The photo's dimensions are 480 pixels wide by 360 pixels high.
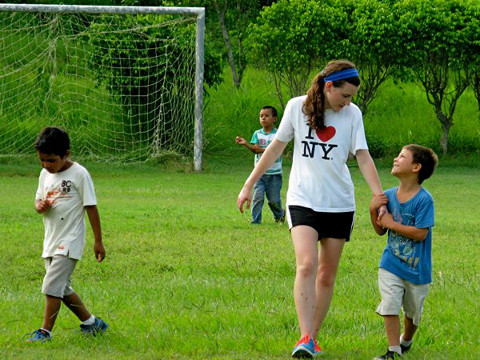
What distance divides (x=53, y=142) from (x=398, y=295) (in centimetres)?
229

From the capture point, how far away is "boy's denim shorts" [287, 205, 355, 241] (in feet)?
Answer: 19.1

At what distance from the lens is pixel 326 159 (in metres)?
5.85

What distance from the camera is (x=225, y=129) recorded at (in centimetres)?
2803

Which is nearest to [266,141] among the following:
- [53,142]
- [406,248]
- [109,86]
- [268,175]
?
[268,175]

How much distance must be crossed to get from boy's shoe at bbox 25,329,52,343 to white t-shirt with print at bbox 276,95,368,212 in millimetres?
1718

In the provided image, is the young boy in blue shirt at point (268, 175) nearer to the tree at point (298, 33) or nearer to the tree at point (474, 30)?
the tree at point (298, 33)

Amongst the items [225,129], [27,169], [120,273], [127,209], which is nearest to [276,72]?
[225,129]

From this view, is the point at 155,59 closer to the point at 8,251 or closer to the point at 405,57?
the point at 405,57

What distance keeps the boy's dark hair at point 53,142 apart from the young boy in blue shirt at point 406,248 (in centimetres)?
196

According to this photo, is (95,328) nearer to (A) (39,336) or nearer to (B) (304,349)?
(A) (39,336)

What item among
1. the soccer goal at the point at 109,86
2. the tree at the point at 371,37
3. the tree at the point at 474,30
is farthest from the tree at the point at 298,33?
the tree at the point at 474,30

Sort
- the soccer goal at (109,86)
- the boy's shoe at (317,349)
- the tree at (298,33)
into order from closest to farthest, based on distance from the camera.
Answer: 1. the boy's shoe at (317,349)
2. the soccer goal at (109,86)
3. the tree at (298,33)

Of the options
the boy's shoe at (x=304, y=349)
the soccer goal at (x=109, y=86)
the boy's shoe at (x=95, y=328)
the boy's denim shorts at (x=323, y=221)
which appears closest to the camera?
the boy's shoe at (x=304, y=349)

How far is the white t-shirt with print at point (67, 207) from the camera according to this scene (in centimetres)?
600
